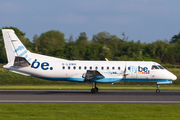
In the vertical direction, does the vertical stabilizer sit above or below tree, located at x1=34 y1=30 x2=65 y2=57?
below

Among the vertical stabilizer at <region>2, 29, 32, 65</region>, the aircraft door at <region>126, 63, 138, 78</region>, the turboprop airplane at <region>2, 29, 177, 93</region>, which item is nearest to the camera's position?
the turboprop airplane at <region>2, 29, 177, 93</region>

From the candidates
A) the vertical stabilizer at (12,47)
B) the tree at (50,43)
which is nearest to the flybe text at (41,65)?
the vertical stabilizer at (12,47)

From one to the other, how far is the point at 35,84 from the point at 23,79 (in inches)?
132

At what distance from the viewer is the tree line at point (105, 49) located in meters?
52.6

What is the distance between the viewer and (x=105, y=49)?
54.3m
